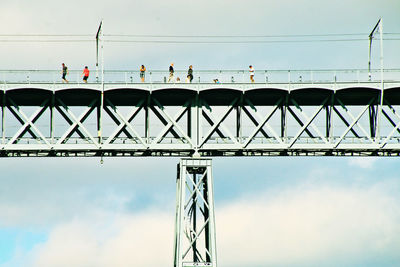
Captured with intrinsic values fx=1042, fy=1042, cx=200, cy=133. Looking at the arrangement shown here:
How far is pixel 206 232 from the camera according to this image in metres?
59.3

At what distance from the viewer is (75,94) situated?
201 feet

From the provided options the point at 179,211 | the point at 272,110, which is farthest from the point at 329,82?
the point at 179,211

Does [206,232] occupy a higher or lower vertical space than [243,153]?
lower

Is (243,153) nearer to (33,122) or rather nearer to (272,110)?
(272,110)

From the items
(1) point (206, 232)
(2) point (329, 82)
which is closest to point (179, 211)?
(1) point (206, 232)

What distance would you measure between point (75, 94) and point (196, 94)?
23.4 feet

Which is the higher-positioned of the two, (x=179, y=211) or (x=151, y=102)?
(x=151, y=102)

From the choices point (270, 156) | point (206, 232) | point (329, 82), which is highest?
point (329, 82)

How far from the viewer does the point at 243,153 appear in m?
61.4

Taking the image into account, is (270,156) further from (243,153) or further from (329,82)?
(329,82)

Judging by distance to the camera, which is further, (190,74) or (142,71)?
(190,74)

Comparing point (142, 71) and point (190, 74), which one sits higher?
point (142, 71)

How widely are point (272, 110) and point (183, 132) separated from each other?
547 centimetres

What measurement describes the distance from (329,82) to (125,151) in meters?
12.7
